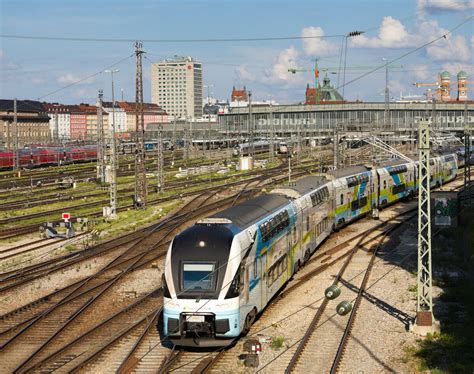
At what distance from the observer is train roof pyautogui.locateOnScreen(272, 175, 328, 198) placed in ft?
96.2

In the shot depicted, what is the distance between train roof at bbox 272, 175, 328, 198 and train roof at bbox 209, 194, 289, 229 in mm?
1532

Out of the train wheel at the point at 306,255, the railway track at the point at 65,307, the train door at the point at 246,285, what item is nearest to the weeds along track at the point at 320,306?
the train wheel at the point at 306,255

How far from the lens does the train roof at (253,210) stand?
21156 millimetres

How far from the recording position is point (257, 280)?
20828mm

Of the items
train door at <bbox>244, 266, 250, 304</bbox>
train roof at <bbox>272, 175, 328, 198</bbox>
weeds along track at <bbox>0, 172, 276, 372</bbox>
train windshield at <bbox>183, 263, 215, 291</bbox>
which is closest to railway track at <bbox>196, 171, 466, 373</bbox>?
train door at <bbox>244, 266, 250, 304</bbox>

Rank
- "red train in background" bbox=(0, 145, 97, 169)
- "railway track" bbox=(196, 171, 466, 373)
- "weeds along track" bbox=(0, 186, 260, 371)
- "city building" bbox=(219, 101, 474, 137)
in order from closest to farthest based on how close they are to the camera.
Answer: "railway track" bbox=(196, 171, 466, 373)
"weeds along track" bbox=(0, 186, 260, 371)
"red train in background" bbox=(0, 145, 97, 169)
"city building" bbox=(219, 101, 474, 137)

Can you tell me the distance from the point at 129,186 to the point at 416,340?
166 ft

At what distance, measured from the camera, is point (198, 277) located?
60.9 feet

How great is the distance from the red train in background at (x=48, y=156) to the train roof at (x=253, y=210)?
66233 millimetres

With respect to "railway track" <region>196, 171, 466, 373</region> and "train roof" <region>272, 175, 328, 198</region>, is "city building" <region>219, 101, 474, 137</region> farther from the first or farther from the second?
"railway track" <region>196, 171, 466, 373</region>

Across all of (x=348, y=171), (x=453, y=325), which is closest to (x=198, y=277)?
(x=453, y=325)

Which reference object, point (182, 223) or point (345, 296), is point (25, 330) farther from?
point (182, 223)

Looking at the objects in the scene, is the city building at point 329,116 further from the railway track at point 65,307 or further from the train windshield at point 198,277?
the train windshield at point 198,277

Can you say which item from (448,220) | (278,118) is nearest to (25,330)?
(448,220)
